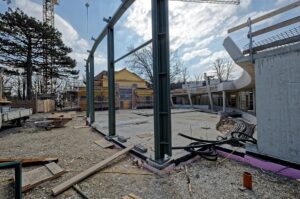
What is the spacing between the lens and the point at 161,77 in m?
3.96

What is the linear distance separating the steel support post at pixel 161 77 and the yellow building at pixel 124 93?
23028mm

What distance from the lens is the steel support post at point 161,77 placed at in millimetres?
3877

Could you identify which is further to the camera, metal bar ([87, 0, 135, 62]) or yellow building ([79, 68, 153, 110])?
yellow building ([79, 68, 153, 110])

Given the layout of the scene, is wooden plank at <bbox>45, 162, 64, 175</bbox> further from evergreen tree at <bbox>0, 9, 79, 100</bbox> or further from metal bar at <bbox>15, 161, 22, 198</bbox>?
evergreen tree at <bbox>0, 9, 79, 100</bbox>

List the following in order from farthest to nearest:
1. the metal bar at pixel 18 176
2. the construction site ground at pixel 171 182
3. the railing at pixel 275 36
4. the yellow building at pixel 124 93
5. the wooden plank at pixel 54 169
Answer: the yellow building at pixel 124 93 < the railing at pixel 275 36 < the wooden plank at pixel 54 169 < the construction site ground at pixel 171 182 < the metal bar at pixel 18 176

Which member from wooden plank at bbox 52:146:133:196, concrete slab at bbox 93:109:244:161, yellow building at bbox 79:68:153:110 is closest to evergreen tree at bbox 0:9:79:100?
yellow building at bbox 79:68:153:110

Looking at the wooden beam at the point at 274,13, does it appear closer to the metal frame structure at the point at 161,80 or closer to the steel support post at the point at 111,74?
the metal frame structure at the point at 161,80

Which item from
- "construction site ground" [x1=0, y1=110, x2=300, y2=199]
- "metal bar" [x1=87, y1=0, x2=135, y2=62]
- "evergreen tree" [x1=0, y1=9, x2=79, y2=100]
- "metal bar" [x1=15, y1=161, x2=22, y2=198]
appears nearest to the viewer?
"metal bar" [x1=15, y1=161, x2=22, y2=198]

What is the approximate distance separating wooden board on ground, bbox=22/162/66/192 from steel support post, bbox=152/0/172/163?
1.99m

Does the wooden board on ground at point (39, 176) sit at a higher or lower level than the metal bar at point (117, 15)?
lower

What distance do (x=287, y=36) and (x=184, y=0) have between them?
34.6 metres

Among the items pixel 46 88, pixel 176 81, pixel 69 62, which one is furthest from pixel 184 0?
pixel 46 88

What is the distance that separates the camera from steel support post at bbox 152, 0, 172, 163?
388cm

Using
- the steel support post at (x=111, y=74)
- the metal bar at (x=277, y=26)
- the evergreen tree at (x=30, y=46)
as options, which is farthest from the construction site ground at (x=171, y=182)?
the evergreen tree at (x=30, y=46)
